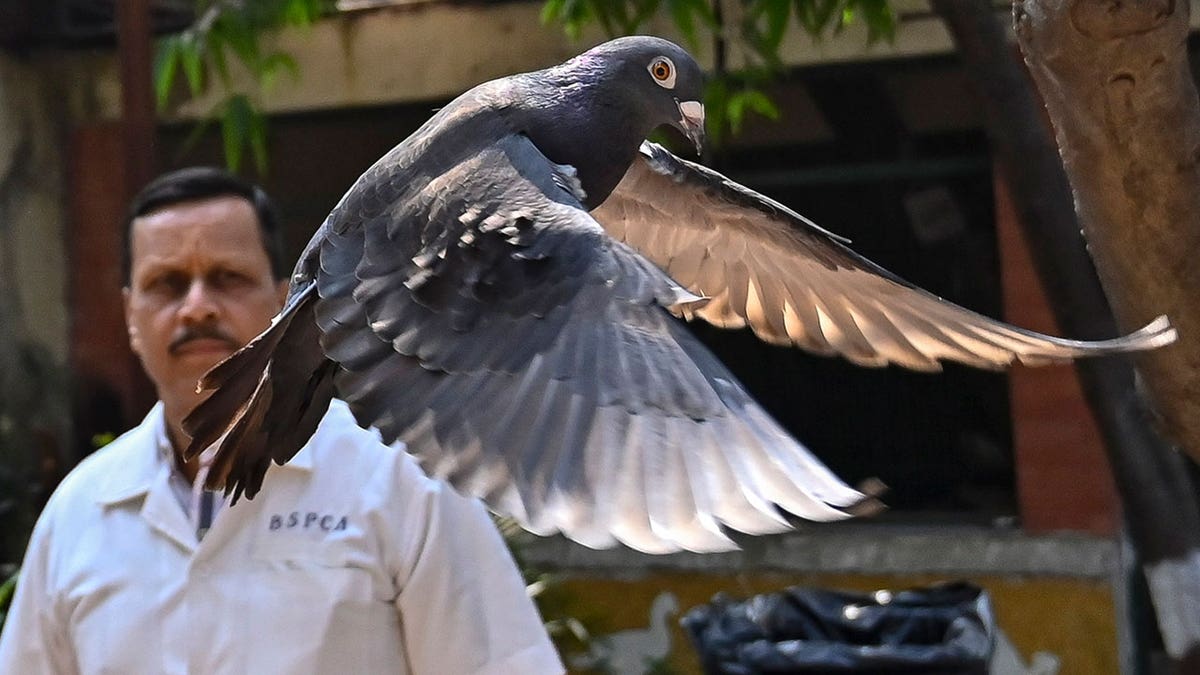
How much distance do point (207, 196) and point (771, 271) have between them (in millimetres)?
860

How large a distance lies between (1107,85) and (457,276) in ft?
2.28

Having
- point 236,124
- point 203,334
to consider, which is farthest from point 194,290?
point 236,124

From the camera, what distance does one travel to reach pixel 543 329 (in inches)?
66.8

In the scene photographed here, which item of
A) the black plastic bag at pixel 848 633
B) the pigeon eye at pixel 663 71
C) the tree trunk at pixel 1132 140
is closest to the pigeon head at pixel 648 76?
the pigeon eye at pixel 663 71

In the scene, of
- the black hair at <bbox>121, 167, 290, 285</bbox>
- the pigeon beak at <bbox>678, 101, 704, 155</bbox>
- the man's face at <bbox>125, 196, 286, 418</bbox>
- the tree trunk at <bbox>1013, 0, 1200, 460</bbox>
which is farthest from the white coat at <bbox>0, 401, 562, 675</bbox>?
the tree trunk at <bbox>1013, 0, 1200, 460</bbox>

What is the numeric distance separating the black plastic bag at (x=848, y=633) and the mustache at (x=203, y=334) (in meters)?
1.48

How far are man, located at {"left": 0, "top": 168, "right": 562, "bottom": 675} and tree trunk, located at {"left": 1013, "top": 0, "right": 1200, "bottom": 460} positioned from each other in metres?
1.02

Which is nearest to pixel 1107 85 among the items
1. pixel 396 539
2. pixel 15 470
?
pixel 396 539

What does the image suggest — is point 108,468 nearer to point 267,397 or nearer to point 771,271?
point 267,397

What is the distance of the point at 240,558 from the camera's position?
2.24m

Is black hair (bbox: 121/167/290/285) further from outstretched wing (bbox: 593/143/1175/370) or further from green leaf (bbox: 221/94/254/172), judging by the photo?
green leaf (bbox: 221/94/254/172)

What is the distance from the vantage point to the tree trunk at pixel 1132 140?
4.75 feet

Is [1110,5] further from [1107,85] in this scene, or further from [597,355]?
[597,355]

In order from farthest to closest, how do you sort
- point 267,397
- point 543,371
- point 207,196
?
point 207,196 < point 267,397 < point 543,371
